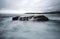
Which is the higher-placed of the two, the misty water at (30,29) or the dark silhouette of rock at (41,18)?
the dark silhouette of rock at (41,18)

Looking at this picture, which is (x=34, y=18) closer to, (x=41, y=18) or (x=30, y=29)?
(x=41, y=18)

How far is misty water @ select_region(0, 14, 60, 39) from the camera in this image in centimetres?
143

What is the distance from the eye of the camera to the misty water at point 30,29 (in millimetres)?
1433

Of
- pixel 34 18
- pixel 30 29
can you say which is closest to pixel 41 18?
pixel 34 18

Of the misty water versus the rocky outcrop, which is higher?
the rocky outcrop

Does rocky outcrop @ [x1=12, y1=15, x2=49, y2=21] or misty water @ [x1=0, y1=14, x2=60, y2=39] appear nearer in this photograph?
misty water @ [x1=0, y1=14, x2=60, y2=39]

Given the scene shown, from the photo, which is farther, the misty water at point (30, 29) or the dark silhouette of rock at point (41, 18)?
the dark silhouette of rock at point (41, 18)

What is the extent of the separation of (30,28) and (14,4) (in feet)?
1.81

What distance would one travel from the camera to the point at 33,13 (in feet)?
5.04

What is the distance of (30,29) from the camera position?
148cm

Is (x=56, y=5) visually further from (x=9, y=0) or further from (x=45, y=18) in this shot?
(x=9, y=0)

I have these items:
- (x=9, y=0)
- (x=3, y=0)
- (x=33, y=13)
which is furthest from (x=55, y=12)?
(x=3, y=0)

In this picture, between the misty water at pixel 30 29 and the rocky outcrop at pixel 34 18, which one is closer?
the misty water at pixel 30 29

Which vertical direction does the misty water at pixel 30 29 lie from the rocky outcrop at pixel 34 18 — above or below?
below
